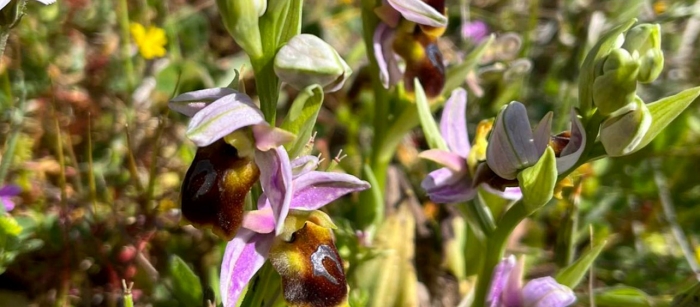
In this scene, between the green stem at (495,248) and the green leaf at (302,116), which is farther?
the green stem at (495,248)

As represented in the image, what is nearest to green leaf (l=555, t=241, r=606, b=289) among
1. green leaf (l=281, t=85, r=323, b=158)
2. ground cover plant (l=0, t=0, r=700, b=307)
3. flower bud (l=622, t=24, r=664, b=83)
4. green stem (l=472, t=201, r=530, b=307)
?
ground cover plant (l=0, t=0, r=700, b=307)

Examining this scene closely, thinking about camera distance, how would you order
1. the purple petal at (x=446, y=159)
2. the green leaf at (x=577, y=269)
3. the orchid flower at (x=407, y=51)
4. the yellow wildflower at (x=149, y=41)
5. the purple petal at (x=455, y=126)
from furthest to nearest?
the yellow wildflower at (x=149, y=41)
the orchid flower at (x=407, y=51)
the purple petal at (x=455, y=126)
the purple petal at (x=446, y=159)
the green leaf at (x=577, y=269)

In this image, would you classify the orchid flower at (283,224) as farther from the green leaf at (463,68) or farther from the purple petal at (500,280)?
the green leaf at (463,68)

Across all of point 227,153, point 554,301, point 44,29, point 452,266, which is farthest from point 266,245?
point 44,29

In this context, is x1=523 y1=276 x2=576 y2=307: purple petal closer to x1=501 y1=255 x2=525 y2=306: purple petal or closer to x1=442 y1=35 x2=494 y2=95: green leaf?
x1=501 y1=255 x2=525 y2=306: purple petal

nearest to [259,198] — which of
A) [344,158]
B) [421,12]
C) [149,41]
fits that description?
[421,12]

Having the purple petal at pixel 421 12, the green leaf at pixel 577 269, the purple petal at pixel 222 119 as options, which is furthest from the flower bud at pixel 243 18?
the green leaf at pixel 577 269
